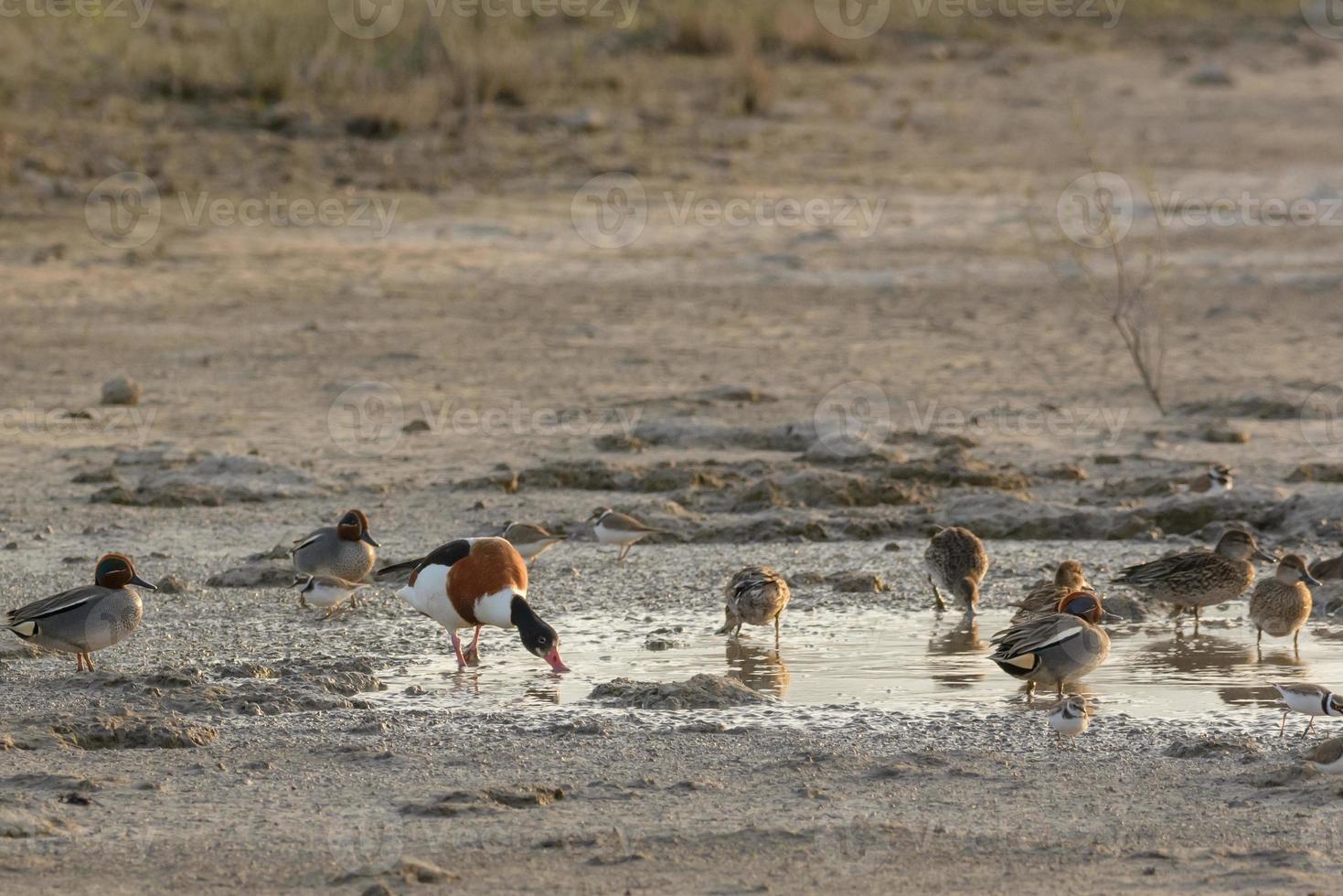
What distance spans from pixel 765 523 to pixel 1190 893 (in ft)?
17.8

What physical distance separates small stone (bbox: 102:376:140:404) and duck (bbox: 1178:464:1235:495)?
677 cm

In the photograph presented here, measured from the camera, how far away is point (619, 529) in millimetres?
10047

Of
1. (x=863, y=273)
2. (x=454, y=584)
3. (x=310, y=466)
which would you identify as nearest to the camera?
(x=454, y=584)

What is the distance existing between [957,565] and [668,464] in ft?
10.3

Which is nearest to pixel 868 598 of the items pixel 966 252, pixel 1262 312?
pixel 1262 312

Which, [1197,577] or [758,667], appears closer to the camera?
[758,667]

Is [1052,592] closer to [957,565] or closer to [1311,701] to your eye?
[957,565]

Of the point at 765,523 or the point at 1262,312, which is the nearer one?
the point at 765,523

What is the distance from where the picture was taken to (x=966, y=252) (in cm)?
1867

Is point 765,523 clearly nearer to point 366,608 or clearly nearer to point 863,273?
point 366,608
